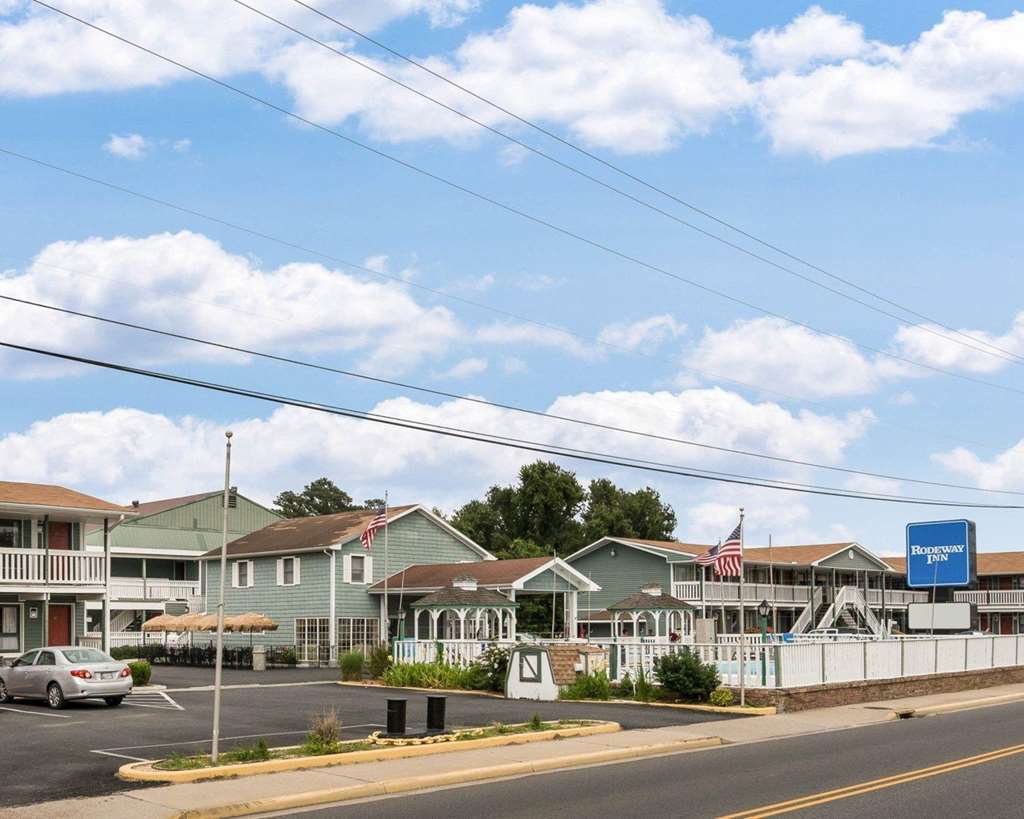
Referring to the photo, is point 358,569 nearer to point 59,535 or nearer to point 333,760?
point 59,535

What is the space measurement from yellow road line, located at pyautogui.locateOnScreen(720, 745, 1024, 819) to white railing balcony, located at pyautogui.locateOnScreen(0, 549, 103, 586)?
28.7 metres

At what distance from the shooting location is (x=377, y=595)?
53.3 metres

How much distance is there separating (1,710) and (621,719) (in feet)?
47.4

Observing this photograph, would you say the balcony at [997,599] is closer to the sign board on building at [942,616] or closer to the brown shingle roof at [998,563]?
the brown shingle roof at [998,563]

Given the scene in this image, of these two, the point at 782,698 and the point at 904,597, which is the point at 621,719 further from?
the point at 904,597

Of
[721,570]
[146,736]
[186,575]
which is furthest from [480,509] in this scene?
[146,736]

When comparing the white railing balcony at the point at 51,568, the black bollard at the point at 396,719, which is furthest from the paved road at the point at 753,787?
the white railing balcony at the point at 51,568

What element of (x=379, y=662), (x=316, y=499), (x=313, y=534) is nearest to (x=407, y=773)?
(x=379, y=662)

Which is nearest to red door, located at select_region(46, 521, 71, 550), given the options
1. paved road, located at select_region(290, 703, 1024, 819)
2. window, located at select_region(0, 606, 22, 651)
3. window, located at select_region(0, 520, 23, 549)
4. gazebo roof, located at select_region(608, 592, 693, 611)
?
window, located at select_region(0, 520, 23, 549)

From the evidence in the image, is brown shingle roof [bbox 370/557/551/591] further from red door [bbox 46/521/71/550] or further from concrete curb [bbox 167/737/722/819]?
concrete curb [bbox 167/737/722/819]

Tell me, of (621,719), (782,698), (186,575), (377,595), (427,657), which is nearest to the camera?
(621,719)

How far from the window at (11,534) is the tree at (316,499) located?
84.7m

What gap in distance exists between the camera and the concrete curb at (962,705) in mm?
28516

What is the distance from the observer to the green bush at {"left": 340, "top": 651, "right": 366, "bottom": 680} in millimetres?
38594
